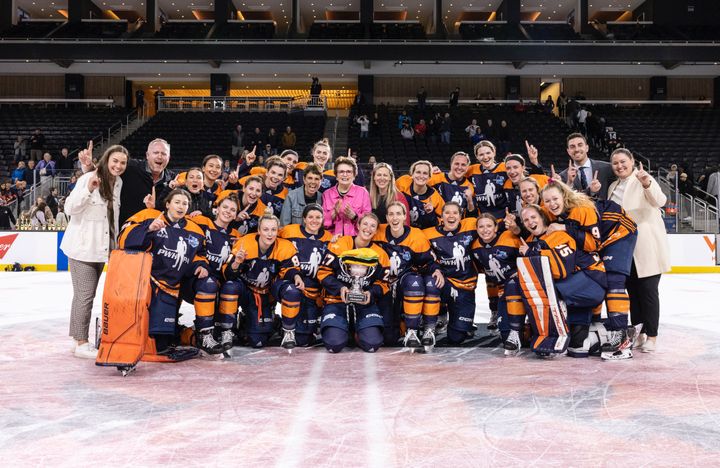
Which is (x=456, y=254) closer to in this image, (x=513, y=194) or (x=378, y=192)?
(x=378, y=192)

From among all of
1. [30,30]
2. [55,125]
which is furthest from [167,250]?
[30,30]

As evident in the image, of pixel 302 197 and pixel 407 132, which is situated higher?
pixel 407 132

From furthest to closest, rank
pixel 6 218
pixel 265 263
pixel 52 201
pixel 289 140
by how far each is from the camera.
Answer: pixel 289 140 → pixel 52 201 → pixel 6 218 → pixel 265 263

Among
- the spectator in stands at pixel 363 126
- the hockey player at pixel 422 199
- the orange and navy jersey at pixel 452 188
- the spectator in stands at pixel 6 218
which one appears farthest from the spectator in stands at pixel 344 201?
the spectator in stands at pixel 363 126

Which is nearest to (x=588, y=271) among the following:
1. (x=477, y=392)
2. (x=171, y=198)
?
(x=477, y=392)

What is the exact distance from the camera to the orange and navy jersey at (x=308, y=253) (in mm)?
4715

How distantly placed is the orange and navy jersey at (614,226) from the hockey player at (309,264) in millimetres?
2182

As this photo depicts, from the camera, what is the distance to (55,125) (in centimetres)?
2039

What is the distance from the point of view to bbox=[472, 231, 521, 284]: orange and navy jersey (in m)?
4.76

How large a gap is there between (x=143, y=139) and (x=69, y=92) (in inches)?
329

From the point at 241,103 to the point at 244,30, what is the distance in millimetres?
5292

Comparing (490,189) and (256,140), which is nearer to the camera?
(490,189)

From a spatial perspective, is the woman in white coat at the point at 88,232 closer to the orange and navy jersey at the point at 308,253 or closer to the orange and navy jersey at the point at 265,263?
the orange and navy jersey at the point at 265,263

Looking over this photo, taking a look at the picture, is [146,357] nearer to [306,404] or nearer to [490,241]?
[306,404]
